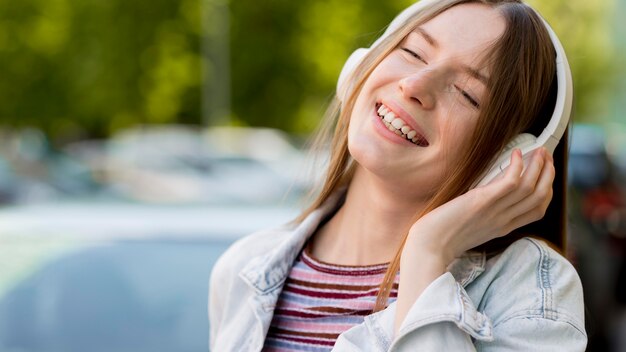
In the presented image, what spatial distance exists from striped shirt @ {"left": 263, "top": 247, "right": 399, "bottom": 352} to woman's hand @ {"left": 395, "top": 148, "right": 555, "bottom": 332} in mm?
149

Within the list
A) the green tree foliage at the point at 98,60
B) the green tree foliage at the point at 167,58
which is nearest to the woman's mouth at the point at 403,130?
the green tree foliage at the point at 167,58

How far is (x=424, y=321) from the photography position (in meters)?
1.51

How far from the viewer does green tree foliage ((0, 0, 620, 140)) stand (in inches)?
774

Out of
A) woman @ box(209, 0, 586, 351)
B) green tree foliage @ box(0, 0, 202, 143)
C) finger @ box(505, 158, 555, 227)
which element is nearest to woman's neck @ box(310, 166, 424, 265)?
woman @ box(209, 0, 586, 351)

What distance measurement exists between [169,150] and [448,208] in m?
14.6

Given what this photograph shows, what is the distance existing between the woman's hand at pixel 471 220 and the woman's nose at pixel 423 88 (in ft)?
0.57

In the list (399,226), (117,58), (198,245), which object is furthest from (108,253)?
(117,58)

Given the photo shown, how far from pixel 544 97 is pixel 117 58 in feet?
62.4

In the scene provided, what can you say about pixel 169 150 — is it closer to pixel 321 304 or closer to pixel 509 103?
Answer: pixel 321 304

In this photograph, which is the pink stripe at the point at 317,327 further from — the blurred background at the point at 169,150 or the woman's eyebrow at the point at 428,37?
the woman's eyebrow at the point at 428,37

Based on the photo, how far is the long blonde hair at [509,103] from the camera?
1.62m

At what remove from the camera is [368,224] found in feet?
6.02

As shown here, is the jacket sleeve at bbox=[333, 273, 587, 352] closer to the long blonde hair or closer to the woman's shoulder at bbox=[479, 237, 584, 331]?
the woman's shoulder at bbox=[479, 237, 584, 331]

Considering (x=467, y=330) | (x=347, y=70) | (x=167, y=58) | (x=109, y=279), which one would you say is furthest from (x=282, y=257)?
(x=167, y=58)
